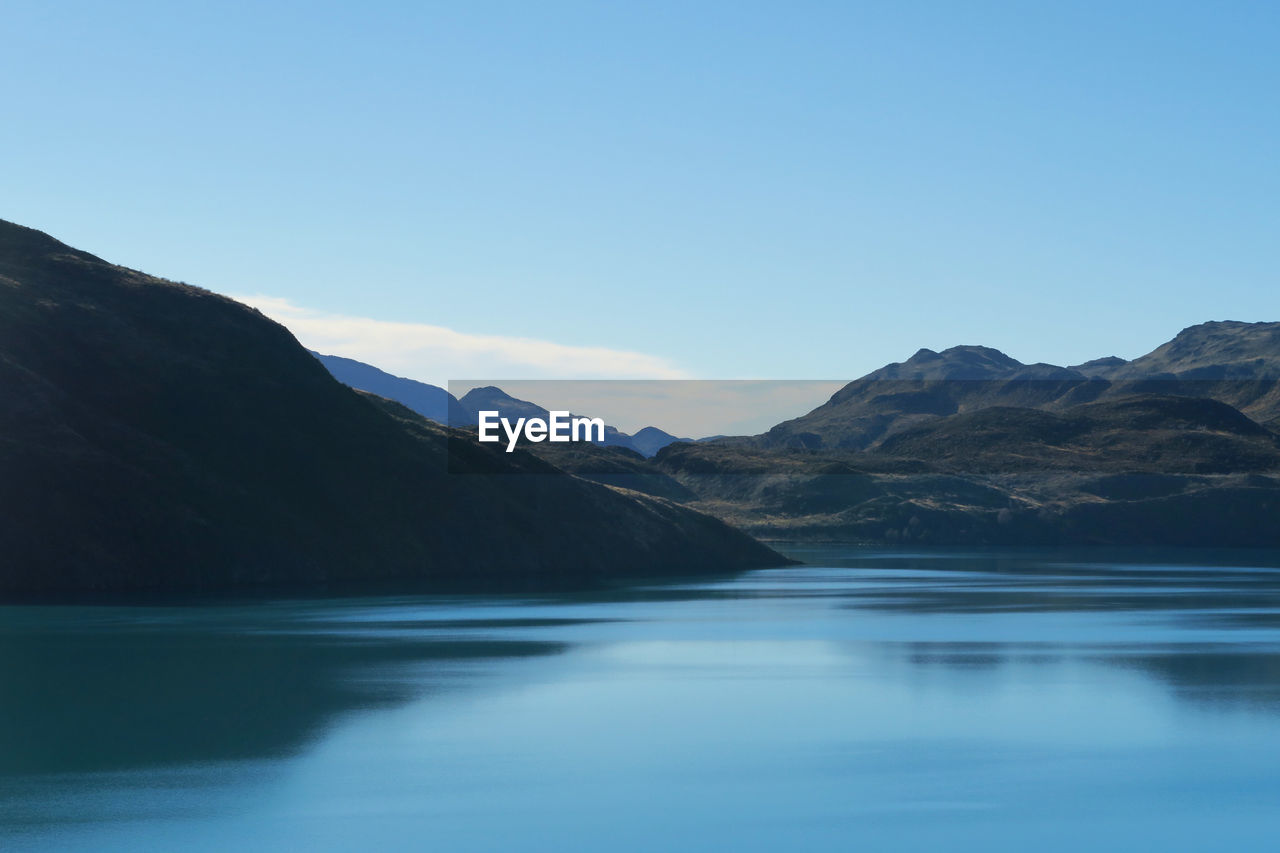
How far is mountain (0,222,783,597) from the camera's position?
99062 millimetres

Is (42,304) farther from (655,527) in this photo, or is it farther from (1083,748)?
(1083,748)

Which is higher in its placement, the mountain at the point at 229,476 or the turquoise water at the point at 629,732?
the mountain at the point at 229,476

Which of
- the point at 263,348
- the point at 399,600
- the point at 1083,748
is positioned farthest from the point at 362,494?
the point at 1083,748

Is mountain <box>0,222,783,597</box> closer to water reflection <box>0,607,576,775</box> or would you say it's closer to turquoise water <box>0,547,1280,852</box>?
turquoise water <box>0,547,1280,852</box>

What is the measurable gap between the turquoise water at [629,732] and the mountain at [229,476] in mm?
19868

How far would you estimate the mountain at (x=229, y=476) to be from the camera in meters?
99.1

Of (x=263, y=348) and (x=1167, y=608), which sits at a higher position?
(x=263, y=348)

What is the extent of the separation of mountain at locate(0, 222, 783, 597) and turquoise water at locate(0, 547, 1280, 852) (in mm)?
19868

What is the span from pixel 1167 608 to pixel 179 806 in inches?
3126

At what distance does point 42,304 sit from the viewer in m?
121

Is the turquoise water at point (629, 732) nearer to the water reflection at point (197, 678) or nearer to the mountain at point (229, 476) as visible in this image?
the water reflection at point (197, 678)

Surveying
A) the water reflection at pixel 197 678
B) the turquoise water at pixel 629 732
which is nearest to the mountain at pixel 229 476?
the turquoise water at pixel 629 732

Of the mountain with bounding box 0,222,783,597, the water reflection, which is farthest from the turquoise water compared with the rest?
the mountain with bounding box 0,222,783,597

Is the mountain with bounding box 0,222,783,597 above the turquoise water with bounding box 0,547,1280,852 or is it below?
above
